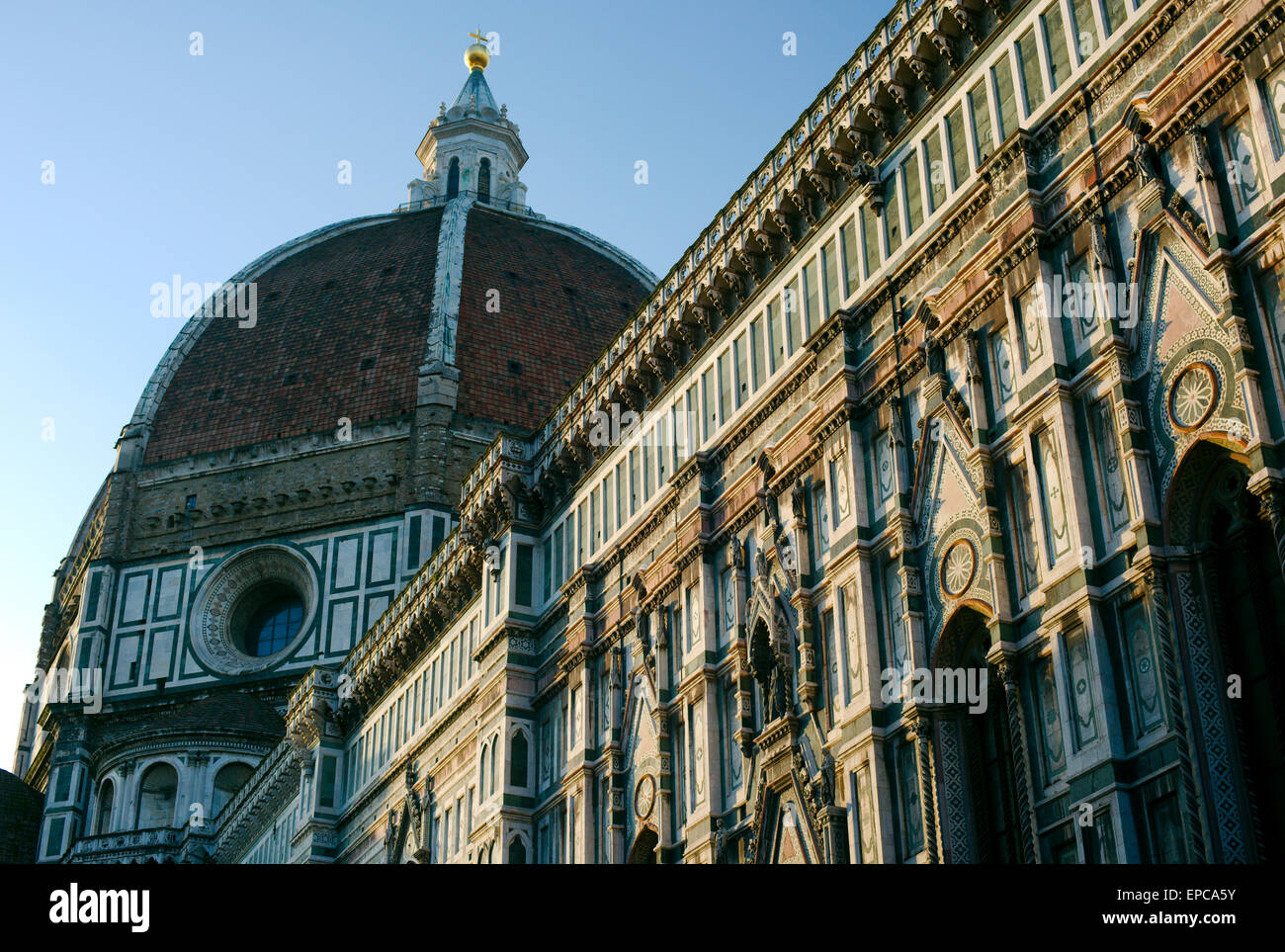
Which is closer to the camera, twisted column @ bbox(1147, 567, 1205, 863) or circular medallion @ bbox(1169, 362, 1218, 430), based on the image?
twisted column @ bbox(1147, 567, 1205, 863)

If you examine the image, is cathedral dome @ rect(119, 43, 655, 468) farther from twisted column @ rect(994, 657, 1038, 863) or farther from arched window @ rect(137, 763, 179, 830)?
twisted column @ rect(994, 657, 1038, 863)

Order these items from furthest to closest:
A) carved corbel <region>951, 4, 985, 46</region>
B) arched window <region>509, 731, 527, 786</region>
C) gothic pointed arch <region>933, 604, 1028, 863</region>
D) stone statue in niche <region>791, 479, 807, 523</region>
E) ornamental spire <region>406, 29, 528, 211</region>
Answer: ornamental spire <region>406, 29, 528, 211</region>, arched window <region>509, 731, 527, 786</region>, stone statue in niche <region>791, 479, 807, 523</region>, carved corbel <region>951, 4, 985, 46</region>, gothic pointed arch <region>933, 604, 1028, 863</region>

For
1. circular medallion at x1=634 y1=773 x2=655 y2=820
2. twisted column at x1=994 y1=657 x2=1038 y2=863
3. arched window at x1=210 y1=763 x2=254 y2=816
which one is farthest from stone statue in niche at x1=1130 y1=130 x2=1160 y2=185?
arched window at x1=210 y1=763 x2=254 y2=816

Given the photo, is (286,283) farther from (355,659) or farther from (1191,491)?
(1191,491)

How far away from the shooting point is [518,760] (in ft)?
110

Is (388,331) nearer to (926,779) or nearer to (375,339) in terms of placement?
(375,339)

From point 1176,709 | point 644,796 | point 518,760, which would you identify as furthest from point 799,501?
point 518,760

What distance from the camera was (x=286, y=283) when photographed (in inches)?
3499

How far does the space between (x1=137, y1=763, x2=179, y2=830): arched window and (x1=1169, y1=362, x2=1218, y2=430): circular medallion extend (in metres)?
54.0

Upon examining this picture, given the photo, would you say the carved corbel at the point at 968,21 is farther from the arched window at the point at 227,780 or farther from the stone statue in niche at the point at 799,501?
the arched window at the point at 227,780

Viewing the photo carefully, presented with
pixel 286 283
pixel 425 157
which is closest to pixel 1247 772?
pixel 286 283

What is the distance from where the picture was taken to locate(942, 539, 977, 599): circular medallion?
21453 mm

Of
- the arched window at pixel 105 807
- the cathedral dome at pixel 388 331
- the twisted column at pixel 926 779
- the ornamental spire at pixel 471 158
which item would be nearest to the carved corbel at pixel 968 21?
the twisted column at pixel 926 779

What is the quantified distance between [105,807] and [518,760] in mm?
38948
